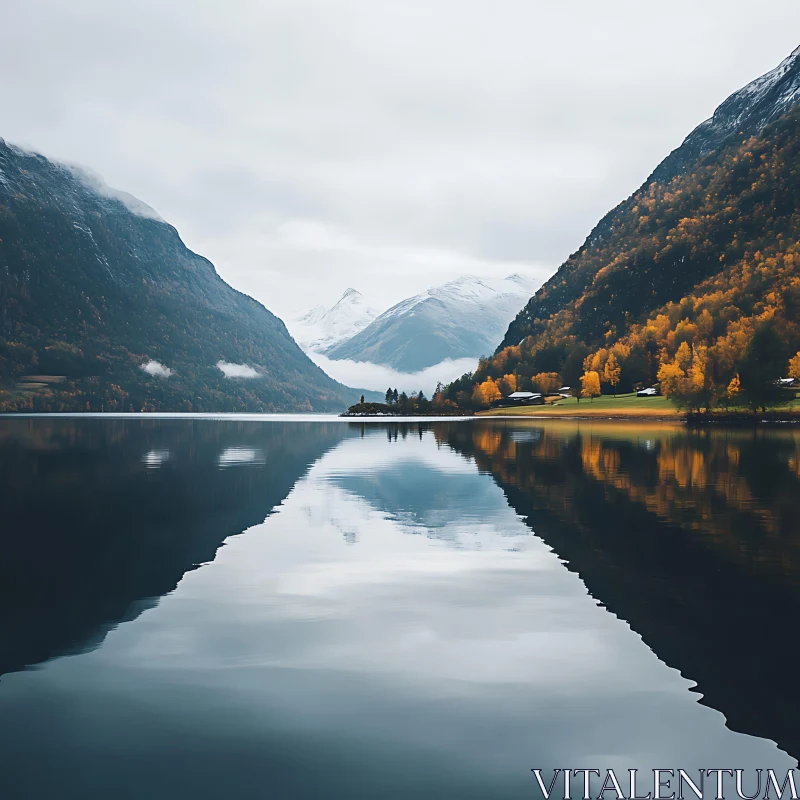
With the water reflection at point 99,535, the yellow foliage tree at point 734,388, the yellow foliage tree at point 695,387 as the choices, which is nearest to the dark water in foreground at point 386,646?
the water reflection at point 99,535

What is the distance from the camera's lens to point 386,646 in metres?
16.8

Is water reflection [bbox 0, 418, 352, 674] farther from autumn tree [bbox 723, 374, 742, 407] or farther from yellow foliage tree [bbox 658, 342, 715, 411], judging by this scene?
yellow foliage tree [bbox 658, 342, 715, 411]

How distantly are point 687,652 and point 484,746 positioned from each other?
20.5ft

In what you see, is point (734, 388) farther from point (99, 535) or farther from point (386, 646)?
point (386, 646)

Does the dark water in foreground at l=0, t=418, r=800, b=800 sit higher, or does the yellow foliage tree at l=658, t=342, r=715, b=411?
the yellow foliage tree at l=658, t=342, r=715, b=411

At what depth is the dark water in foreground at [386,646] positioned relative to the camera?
37.5ft

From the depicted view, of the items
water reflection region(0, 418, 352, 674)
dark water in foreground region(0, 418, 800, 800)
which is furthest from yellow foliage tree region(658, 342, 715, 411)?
dark water in foreground region(0, 418, 800, 800)

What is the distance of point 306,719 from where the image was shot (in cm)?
1284

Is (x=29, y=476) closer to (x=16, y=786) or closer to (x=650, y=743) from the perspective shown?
(x=16, y=786)

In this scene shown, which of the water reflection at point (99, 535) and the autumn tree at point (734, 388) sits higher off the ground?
the autumn tree at point (734, 388)

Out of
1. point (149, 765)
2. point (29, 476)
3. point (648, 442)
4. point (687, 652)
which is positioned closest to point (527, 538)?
point (687, 652)

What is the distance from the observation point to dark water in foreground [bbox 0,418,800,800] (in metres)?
11.4

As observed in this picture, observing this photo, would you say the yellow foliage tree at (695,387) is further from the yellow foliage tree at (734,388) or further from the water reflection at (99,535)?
the water reflection at (99,535)

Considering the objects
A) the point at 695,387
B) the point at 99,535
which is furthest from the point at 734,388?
the point at 99,535
